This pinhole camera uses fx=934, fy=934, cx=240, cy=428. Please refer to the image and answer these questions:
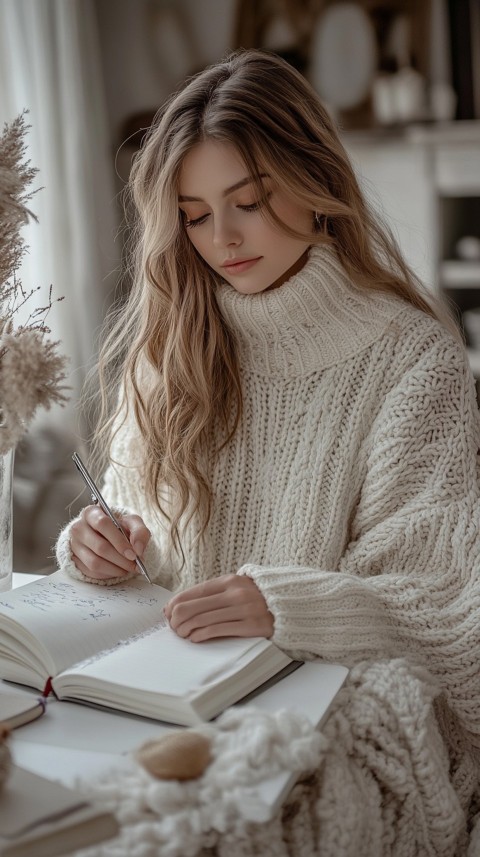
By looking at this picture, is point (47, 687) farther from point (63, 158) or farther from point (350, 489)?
point (63, 158)

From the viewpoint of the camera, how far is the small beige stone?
28.5 inches

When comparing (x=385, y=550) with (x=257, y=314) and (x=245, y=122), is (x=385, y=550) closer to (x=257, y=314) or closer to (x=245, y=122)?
(x=257, y=314)

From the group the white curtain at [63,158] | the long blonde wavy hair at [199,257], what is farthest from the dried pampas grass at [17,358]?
the white curtain at [63,158]

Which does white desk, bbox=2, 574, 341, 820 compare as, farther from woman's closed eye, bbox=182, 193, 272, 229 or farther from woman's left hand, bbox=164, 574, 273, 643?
woman's closed eye, bbox=182, 193, 272, 229

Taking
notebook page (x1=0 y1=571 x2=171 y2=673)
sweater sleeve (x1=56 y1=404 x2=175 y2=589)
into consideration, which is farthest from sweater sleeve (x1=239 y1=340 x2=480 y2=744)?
sweater sleeve (x1=56 y1=404 x2=175 y2=589)

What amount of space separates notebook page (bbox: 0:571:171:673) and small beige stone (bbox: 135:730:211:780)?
22 centimetres

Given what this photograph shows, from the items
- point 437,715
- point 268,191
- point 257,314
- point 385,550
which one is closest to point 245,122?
point 268,191

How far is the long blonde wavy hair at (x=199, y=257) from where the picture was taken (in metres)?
1.18

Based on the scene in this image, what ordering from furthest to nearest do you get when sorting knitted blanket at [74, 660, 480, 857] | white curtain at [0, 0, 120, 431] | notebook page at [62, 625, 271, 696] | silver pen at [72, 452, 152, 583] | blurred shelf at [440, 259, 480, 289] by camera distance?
1. blurred shelf at [440, 259, 480, 289]
2. white curtain at [0, 0, 120, 431]
3. silver pen at [72, 452, 152, 583]
4. notebook page at [62, 625, 271, 696]
5. knitted blanket at [74, 660, 480, 857]

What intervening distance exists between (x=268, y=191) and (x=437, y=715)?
0.66 meters

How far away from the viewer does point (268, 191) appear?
1.17m

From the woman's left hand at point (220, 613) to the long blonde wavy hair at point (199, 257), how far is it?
296mm

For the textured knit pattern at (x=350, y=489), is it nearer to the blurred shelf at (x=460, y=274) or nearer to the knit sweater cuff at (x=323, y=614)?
the knit sweater cuff at (x=323, y=614)

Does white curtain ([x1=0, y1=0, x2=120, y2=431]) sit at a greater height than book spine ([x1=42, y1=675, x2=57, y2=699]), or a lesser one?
greater
